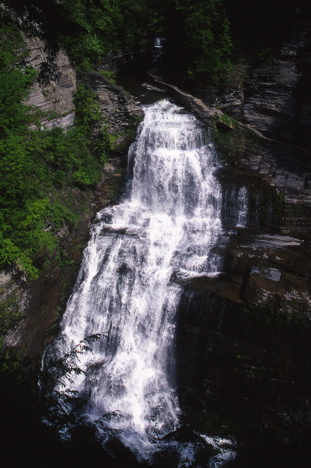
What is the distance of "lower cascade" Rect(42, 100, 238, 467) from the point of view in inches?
325

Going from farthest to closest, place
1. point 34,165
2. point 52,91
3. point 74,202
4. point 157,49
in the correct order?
point 157,49
point 52,91
point 74,202
point 34,165

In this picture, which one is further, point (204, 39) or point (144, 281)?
point (204, 39)

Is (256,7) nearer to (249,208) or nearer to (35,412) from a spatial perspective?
(249,208)

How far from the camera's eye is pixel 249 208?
11148mm

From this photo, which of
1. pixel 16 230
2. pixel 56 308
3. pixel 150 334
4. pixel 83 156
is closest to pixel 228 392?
pixel 150 334

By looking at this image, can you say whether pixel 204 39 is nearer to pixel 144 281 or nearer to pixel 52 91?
pixel 52 91

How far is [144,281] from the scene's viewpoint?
9.73 m

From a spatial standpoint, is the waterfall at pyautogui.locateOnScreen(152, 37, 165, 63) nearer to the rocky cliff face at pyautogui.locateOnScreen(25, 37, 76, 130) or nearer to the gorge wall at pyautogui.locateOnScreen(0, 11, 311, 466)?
the gorge wall at pyautogui.locateOnScreen(0, 11, 311, 466)

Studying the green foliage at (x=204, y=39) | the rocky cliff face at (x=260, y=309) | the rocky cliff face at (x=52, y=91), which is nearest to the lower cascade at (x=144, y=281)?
the rocky cliff face at (x=260, y=309)

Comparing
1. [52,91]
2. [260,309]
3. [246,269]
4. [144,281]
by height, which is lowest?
→ [144,281]

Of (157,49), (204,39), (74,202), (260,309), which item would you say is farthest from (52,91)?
(260,309)

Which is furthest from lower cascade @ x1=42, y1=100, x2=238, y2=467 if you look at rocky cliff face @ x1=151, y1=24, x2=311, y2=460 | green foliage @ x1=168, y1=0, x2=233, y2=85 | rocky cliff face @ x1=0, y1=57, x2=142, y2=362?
green foliage @ x1=168, y1=0, x2=233, y2=85

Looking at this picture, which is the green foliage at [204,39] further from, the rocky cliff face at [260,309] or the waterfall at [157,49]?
the rocky cliff face at [260,309]

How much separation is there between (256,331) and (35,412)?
639 cm
